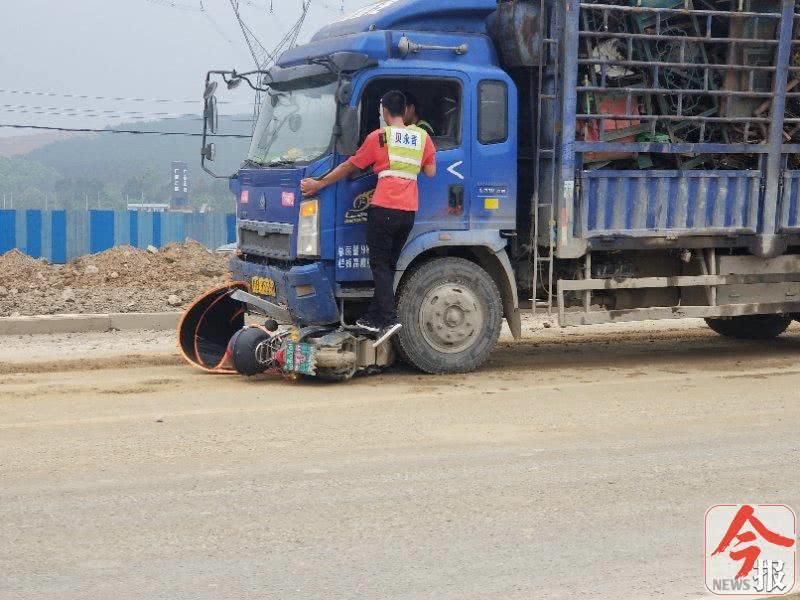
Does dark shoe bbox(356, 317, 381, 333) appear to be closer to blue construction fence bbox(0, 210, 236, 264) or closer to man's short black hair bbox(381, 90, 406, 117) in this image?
man's short black hair bbox(381, 90, 406, 117)

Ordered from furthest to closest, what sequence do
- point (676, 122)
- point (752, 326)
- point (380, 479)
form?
point (752, 326)
point (676, 122)
point (380, 479)

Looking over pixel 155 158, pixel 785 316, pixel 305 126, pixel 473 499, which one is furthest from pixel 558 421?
pixel 155 158

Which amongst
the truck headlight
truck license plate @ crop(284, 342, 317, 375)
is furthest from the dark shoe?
the truck headlight

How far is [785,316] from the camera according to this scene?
11484 mm

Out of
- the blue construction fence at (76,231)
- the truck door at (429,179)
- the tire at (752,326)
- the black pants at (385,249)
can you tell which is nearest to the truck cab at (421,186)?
the truck door at (429,179)

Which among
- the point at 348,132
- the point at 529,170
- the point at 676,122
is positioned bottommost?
the point at 529,170

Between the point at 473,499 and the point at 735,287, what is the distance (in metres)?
5.46

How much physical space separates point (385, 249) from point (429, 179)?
0.73m

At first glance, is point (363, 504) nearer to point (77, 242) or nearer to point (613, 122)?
point (613, 122)

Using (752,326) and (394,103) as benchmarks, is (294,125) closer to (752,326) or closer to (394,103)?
(394,103)

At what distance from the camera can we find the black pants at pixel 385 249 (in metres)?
8.70

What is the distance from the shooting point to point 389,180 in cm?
864

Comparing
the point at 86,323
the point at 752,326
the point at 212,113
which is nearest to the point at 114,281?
the point at 86,323

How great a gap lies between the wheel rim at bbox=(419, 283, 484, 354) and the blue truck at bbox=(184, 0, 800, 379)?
0.01 m
